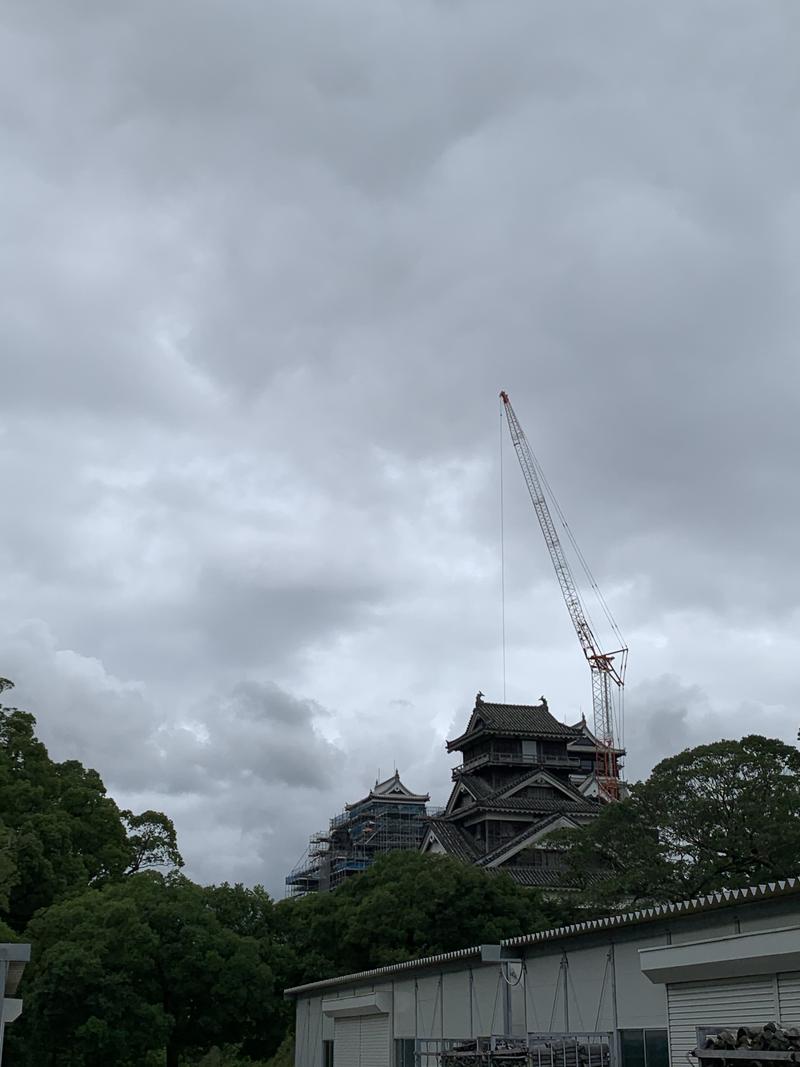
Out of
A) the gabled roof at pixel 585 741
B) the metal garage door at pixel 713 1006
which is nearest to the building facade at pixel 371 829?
the gabled roof at pixel 585 741

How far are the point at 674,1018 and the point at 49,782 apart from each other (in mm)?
41978

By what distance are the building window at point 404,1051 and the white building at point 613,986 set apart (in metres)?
0.05

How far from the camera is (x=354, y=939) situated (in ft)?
155

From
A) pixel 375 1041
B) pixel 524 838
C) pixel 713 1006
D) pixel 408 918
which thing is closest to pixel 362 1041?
pixel 375 1041

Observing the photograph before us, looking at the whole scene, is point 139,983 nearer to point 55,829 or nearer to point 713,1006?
point 55,829

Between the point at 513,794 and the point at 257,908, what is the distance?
107 feet

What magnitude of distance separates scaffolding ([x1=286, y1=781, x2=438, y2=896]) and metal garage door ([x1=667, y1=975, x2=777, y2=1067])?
8565 cm

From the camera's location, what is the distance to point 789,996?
17297 mm

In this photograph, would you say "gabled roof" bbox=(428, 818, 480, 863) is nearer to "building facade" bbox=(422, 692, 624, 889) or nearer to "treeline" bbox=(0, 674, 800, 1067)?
"building facade" bbox=(422, 692, 624, 889)

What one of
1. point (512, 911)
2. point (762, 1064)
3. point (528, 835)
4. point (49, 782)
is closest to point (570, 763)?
point (528, 835)

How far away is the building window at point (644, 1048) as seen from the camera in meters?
22.0

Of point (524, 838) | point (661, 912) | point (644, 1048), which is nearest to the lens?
point (661, 912)

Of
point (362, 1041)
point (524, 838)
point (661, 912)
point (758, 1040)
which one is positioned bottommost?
point (362, 1041)

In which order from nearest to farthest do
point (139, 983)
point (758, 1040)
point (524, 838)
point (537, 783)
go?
point (758, 1040) < point (139, 983) < point (524, 838) < point (537, 783)
